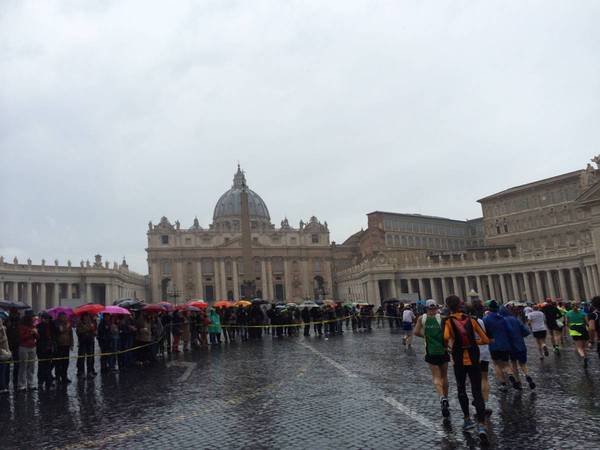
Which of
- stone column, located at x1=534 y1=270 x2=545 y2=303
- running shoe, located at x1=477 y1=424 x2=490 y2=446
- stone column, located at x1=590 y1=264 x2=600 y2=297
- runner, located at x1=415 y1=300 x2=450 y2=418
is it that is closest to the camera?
running shoe, located at x1=477 y1=424 x2=490 y2=446

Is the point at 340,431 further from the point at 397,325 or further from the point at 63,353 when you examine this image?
the point at 397,325

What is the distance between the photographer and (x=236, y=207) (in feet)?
348

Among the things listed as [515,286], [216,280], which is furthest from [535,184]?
[216,280]

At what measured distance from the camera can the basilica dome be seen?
106250mm

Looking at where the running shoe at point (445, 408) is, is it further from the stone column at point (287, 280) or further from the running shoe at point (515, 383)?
the stone column at point (287, 280)

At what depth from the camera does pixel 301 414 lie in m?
7.70

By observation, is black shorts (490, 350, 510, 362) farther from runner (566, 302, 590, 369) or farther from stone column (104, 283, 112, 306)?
stone column (104, 283, 112, 306)

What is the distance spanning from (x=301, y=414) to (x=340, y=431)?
47.0 inches

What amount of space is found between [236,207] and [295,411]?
99.3 m

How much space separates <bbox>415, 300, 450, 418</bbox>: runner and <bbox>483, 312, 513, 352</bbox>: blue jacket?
1.52m

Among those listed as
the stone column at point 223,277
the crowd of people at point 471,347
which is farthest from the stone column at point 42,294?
the crowd of people at point 471,347

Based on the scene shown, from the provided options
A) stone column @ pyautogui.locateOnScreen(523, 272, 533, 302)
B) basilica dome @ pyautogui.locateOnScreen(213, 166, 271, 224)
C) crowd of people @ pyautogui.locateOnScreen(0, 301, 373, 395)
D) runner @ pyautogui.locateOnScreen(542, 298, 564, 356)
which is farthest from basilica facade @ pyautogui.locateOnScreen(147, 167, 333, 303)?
runner @ pyautogui.locateOnScreen(542, 298, 564, 356)

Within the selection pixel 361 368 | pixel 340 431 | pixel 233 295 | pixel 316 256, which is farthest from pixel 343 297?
pixel 340 431

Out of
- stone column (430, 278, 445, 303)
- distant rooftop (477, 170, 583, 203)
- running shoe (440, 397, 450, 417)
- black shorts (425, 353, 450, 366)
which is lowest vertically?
running shoe (440, 397, 450, 417)
